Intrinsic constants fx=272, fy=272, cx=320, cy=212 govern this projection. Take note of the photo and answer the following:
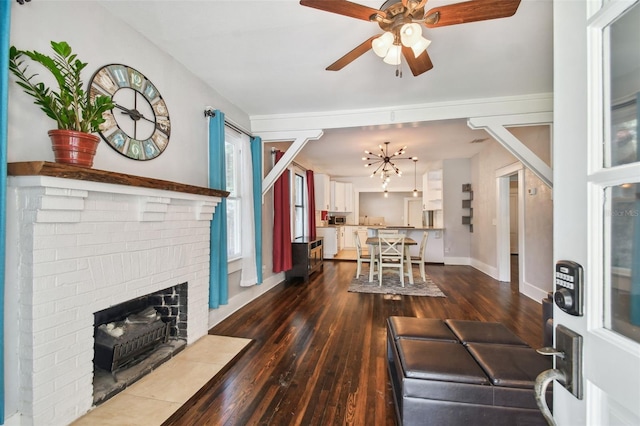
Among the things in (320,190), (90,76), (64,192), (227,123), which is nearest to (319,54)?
(227,123)

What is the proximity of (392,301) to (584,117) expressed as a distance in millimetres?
3573

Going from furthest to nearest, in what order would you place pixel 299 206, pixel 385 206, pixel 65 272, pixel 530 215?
pixel 385 206 → pixel 299 206 → pixel 530 215 → pixel 65 272

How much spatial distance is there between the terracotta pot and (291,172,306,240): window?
14.5ft

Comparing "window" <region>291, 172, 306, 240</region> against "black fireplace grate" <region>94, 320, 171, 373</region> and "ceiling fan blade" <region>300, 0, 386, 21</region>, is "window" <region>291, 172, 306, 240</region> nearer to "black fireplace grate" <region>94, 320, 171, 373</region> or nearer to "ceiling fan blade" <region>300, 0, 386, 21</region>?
"black fireplace grate" <region>94, 320, 171, 373</region>

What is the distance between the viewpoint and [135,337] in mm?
1992

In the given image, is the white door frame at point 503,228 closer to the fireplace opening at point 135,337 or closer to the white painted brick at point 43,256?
the fireplace opening at point 135,337

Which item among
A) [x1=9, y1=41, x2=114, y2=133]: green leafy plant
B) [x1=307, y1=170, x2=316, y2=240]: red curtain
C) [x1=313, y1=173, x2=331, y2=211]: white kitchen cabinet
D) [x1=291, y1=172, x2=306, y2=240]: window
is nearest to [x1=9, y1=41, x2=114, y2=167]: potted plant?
[x1=9, y1=41, x2=114, y2=133]: green leafy plant

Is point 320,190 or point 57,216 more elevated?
point 320,190

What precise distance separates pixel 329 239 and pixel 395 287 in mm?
3128

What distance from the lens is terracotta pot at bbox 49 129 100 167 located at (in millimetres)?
1404

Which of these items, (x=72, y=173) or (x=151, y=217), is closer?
(x=72, y=173)

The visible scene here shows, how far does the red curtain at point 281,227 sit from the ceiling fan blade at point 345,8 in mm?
3034

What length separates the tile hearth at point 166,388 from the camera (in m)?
1.60

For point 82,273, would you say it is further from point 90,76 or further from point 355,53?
point 355,53
